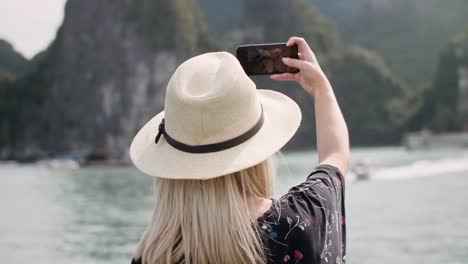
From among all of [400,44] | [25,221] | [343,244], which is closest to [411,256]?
[343,244]

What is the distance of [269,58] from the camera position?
211cm

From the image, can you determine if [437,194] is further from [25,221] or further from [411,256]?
[411,256]

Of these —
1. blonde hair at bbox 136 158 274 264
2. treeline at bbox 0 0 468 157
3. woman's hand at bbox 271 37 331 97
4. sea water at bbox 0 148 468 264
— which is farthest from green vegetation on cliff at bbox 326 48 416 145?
blonde hair at bbox 136 158 274 264

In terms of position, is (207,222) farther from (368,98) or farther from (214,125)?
(368,98)

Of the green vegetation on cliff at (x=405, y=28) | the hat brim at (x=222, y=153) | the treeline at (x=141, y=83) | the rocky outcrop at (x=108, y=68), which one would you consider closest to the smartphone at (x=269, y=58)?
the hat brim at (x=222, y=153)

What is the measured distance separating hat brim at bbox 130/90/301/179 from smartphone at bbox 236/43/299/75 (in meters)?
0.12

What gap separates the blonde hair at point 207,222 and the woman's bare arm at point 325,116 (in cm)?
24

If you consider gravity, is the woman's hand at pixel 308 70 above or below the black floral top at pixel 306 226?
above

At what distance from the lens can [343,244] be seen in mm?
1998

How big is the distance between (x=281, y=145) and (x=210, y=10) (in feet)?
465

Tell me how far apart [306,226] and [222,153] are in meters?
0.24

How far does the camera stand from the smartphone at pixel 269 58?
211cm

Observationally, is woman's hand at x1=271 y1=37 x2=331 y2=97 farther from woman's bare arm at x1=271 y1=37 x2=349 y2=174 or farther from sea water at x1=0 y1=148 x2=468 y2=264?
sea water at x1=0 y1=148 x2=468 y2=264

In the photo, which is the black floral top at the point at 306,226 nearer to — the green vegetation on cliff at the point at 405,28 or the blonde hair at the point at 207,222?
the blonde hair at the point at 207,222
